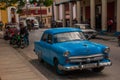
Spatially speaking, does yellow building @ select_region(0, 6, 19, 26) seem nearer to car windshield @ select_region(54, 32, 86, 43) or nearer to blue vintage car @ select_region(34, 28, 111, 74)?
car windshield @ select_region(54, 32, 86, 43)

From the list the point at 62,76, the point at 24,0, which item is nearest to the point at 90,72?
the point at 62,76

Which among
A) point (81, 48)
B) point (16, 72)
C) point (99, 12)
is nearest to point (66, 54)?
point (81, 48)

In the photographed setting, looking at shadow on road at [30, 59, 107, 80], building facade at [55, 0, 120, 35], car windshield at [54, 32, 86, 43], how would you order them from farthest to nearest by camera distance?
building facade at [55, 0, 120, 35]
car windshield at [54, 32, 86, 43]
shadow on road at [30, 59, 107, 80]

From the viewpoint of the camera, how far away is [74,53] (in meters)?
11.3

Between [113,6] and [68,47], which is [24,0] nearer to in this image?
[113,6]

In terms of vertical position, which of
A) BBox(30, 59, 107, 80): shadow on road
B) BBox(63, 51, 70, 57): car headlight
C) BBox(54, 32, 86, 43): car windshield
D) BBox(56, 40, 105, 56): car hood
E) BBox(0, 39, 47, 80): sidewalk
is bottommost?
BBox(30, 59, 107, 80): shadow on road

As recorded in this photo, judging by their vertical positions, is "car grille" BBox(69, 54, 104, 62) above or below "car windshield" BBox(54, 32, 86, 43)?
below

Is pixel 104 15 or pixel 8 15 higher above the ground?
pixel 104 15

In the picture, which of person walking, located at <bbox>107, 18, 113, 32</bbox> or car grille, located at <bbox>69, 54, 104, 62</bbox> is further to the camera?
person walking, located at <bbox>107, 18, 113, 32</bbox>

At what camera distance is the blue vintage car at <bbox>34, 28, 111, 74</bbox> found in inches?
444

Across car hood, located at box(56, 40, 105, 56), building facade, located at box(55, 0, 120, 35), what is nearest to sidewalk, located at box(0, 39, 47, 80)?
car hood, located at box(56, 40, 105, 56)

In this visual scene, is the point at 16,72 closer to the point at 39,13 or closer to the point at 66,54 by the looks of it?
the point at 66,54

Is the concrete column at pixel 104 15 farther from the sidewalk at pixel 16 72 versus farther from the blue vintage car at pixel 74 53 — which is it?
the blue vintage car at pixel 74 53

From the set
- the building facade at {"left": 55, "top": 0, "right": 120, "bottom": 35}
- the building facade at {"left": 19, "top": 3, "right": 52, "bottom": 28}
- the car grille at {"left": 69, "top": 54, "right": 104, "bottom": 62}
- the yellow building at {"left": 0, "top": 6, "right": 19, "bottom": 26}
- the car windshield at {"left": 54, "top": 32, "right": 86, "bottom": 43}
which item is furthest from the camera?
the building facade at {"left": 19, "top": 3, "right": 52, "bottom": 28}
